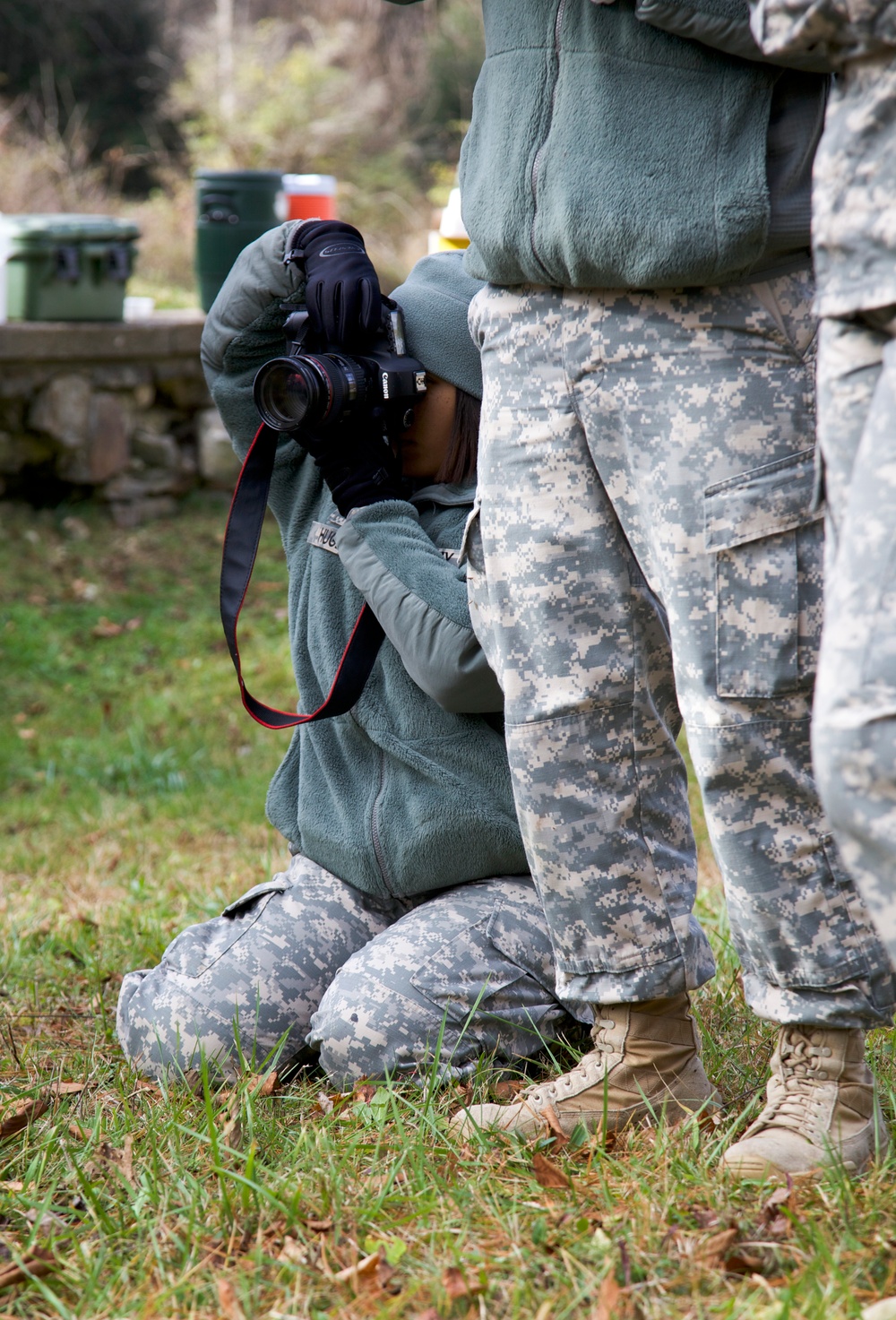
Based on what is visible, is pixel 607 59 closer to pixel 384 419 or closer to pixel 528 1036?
pixel 384 419

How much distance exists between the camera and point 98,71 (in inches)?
588

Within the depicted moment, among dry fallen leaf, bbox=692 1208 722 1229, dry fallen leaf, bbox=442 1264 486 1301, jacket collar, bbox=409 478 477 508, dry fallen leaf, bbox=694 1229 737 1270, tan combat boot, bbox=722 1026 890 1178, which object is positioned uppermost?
jacket collar, bbox=409 478 477 508

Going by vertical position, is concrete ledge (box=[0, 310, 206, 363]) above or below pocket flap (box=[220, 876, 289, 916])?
above

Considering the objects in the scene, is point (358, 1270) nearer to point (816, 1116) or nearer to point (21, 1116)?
point (816, 1116)

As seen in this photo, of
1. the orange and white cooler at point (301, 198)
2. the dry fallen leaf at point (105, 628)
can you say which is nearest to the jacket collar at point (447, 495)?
the dry fallen leaf at point (105, 628)

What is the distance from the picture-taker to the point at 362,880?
246 cm

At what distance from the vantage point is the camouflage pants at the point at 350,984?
7.29 feet

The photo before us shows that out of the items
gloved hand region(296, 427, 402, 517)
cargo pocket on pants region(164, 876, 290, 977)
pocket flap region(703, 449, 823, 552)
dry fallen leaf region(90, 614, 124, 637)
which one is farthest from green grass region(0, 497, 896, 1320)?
dry fallen leaf region(90, 614, 124, 637)

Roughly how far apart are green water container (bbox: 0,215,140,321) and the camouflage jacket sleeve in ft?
19.1

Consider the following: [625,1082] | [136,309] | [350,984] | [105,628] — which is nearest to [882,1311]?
[625,1082]

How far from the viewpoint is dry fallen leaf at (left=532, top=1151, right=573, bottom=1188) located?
1793 millimetres

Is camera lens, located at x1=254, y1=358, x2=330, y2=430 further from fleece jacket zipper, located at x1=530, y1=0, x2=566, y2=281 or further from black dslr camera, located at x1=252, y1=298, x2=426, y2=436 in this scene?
fleece jacket zipper, located at x1=530, y1=0, x2=566, y2=281

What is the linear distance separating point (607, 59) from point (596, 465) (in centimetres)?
51

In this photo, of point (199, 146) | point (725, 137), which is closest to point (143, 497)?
point (725, 137)
